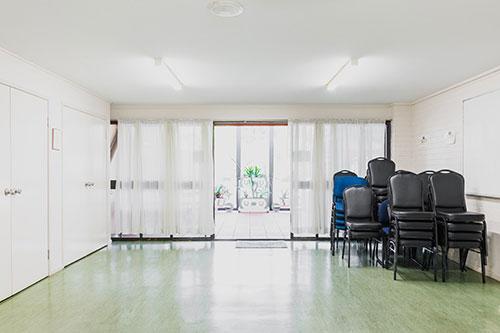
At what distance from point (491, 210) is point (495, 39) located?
7.14 feet

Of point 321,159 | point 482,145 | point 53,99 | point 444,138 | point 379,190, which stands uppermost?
point 53,99

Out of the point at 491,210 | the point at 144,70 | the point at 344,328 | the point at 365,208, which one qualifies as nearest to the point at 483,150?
the point at 491,210

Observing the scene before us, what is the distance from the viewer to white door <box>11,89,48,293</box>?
379cm

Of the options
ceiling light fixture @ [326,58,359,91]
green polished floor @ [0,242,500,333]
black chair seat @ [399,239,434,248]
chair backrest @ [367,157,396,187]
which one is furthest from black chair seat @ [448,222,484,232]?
ceiling light fixture @ [326,58,359,91]

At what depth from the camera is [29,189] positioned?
4.03m

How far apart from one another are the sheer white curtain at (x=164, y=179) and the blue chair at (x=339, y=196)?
2.24m

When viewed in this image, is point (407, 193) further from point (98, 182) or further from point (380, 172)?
point (98, 182)

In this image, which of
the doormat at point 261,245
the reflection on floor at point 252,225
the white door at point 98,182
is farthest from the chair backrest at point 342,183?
the white door at point 98,182

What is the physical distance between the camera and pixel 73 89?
5.08m

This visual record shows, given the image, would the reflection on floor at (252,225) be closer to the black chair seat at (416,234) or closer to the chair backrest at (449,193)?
the black chair seat at (416,234)

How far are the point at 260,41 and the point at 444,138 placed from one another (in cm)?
364

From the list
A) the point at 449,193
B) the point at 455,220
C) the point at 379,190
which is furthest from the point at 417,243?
the point at 379,190

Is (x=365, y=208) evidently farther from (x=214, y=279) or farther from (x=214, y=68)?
(x=214, y=68)

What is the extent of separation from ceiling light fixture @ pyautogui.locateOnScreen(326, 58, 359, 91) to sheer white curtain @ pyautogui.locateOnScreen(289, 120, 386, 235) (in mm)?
1516
